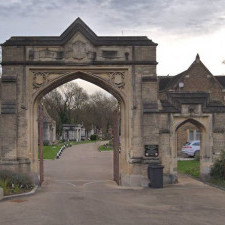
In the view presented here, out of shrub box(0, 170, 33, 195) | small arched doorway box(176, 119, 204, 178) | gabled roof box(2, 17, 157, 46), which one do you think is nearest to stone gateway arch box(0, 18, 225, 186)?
gabled roof box(2, 17, 157, 46)

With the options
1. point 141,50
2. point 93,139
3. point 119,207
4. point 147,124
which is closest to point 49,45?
point 141,50

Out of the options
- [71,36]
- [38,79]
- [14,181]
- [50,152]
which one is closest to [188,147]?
[50,152]

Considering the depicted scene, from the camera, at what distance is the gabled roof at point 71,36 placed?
17.7m

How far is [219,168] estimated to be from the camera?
1884 centimetres

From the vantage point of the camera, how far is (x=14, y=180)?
15875mm

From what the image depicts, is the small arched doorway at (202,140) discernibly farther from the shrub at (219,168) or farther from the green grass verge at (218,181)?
the green grass verge at (218,181)

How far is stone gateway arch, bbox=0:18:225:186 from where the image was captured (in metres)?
17.5

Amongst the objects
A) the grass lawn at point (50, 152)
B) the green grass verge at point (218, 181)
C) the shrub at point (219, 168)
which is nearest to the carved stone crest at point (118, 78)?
Answer: the shrub at point (219, 168)

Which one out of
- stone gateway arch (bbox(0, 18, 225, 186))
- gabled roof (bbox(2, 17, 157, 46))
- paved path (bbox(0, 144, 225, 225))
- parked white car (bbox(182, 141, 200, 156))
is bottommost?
paved path (bbox(0, 144, 225, 225))

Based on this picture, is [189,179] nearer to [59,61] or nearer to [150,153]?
[150,153]

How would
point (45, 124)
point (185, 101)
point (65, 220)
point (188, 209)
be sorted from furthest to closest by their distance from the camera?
point (45, 124), point (185, 101), point (188, 209), point (65, 220)

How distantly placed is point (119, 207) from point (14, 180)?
5.19 meters

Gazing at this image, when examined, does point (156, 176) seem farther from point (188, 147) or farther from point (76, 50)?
point (188, 147)

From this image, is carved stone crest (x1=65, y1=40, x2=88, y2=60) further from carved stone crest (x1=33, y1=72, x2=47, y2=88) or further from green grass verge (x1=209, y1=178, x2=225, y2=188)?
green grass verge (x1=209, y1=178, x2=225, y2=188)
